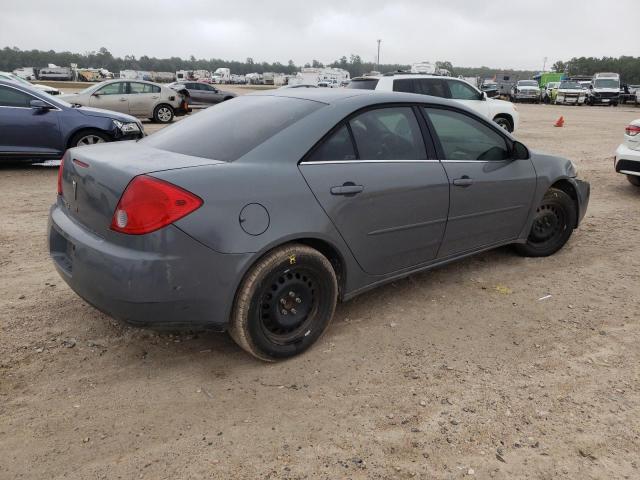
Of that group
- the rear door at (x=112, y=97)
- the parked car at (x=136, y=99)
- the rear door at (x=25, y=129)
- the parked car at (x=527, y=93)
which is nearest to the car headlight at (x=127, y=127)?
the rear door at (x=25, y=129)

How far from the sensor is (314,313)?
121 inches

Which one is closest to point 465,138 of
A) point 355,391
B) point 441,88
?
point 355,391

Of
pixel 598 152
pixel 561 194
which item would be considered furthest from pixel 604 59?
pixel 561 194

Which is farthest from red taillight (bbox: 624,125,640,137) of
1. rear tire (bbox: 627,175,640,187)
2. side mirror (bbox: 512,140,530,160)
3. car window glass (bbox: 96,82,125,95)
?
car window glass (bbox: 96,82,125,95)

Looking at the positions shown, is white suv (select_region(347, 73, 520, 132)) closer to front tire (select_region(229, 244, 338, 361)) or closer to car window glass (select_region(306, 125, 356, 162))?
car window glass (select_region(306, 125, 356, 162))

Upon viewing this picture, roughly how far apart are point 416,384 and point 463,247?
1462 mm

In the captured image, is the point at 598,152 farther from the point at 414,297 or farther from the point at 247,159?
the point at 247,159

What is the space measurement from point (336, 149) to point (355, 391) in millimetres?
1408

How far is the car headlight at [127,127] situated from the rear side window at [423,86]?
5.13m

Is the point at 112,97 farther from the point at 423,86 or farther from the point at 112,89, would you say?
the point at 423,86

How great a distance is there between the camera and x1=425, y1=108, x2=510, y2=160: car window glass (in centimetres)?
373

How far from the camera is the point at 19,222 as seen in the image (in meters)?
5.54

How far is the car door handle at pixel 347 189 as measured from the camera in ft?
9.82

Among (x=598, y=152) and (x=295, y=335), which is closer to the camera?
(x=295, y=335)
